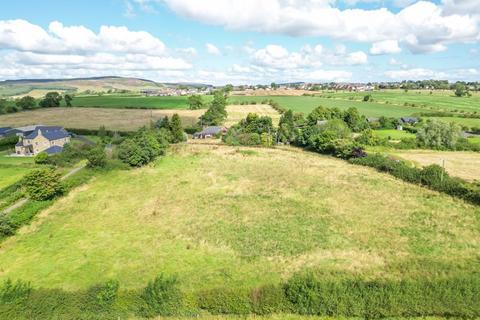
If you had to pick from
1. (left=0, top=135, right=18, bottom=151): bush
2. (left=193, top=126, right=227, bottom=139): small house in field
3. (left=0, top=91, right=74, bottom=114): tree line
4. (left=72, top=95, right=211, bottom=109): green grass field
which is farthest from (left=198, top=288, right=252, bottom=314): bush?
(left=0, top=91, right=74, bottom=114): tree line

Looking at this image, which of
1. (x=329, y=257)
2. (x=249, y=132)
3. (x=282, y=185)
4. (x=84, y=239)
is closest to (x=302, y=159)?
(x=282, y=185)

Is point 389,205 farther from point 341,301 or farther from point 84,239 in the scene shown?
point 84,239

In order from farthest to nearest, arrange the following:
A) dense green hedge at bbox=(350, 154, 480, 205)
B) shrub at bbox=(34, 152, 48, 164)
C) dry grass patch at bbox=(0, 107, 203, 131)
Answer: dry grass patch at bbox=(0, 107, 203, 131) → shrub at bbox=(34, 152, 48, 164) → dense green hedge at bbox=(350, 154, 480, 205)

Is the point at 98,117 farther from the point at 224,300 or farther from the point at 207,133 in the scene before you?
the point at 224,300

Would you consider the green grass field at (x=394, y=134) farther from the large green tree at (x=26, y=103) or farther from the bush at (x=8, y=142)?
the large green tree at (x=26, y=103)

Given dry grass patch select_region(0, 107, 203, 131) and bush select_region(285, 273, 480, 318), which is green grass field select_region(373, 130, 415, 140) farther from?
bush select_region(285, 273, 480, 318)

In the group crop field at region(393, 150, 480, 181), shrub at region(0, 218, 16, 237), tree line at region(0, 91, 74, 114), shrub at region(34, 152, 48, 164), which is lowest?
shrub at region(0, 218, 16, 237)

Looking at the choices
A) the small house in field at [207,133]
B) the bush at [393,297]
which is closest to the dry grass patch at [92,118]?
the small house in field at [207,133]
